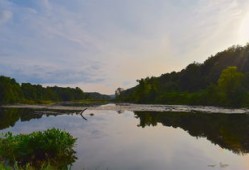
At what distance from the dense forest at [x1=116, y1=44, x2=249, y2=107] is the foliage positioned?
7861 centimetres

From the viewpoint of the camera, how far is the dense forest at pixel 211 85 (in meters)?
104

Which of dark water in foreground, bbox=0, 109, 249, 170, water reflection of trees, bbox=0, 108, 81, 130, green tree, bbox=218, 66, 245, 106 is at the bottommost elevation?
dark water in foreground, bbox=0, 109, 249, 170

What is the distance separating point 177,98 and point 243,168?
115728mm

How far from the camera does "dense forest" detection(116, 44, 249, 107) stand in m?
104

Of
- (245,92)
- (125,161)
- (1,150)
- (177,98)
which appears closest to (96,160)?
(125,161)

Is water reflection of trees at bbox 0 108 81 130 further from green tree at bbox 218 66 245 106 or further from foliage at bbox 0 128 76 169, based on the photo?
green tree at bbox 218 66 245 106

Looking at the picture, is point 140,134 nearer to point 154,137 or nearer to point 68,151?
point 154,137

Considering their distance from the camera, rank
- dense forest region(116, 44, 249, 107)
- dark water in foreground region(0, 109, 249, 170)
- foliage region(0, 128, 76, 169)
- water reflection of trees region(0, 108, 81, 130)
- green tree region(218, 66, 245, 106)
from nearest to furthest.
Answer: foliage region(0, 128, 76, 169), dark water in foreground region(0, 109, 249, 170), water reflection of trees region(0, 108, 81, 130), green tree region(218, 66, 245, 106), dense forest region(116, 44, 249, 107)

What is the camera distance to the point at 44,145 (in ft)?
72.0

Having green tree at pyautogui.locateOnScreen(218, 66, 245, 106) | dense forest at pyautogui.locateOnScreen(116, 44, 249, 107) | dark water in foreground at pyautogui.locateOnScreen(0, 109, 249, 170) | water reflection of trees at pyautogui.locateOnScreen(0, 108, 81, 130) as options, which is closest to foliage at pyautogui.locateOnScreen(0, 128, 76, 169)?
dark water in foreground at pyautogui.locateOnScreen(0, 109, 249, 170)

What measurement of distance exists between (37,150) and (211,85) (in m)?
97.3

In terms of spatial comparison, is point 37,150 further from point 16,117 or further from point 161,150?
point 16,117

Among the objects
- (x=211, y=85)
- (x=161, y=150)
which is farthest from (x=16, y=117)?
(x=211, y=85)

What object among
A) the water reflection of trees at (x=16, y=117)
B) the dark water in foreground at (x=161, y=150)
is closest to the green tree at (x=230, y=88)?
the water reflection of trees at (x=16, y=117)
